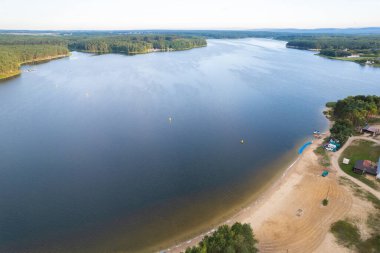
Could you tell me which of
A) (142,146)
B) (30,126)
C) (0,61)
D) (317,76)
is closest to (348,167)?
(142,146)

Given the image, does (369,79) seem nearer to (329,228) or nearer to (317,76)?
(317,76)

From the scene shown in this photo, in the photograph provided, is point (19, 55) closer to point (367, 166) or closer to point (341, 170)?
point (341, 170)

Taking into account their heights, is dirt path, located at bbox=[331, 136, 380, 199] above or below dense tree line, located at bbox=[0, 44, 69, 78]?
below

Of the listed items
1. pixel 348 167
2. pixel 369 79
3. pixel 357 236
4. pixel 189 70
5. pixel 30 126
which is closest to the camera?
pixel 357 236

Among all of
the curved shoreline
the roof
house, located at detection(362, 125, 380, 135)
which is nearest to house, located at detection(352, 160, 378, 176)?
the roof

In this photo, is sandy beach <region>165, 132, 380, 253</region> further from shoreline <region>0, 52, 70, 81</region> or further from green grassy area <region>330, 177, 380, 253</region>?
shoreline <region>0, 52, 70, 81</region>

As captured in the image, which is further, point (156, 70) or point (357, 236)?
point (156, 70)
